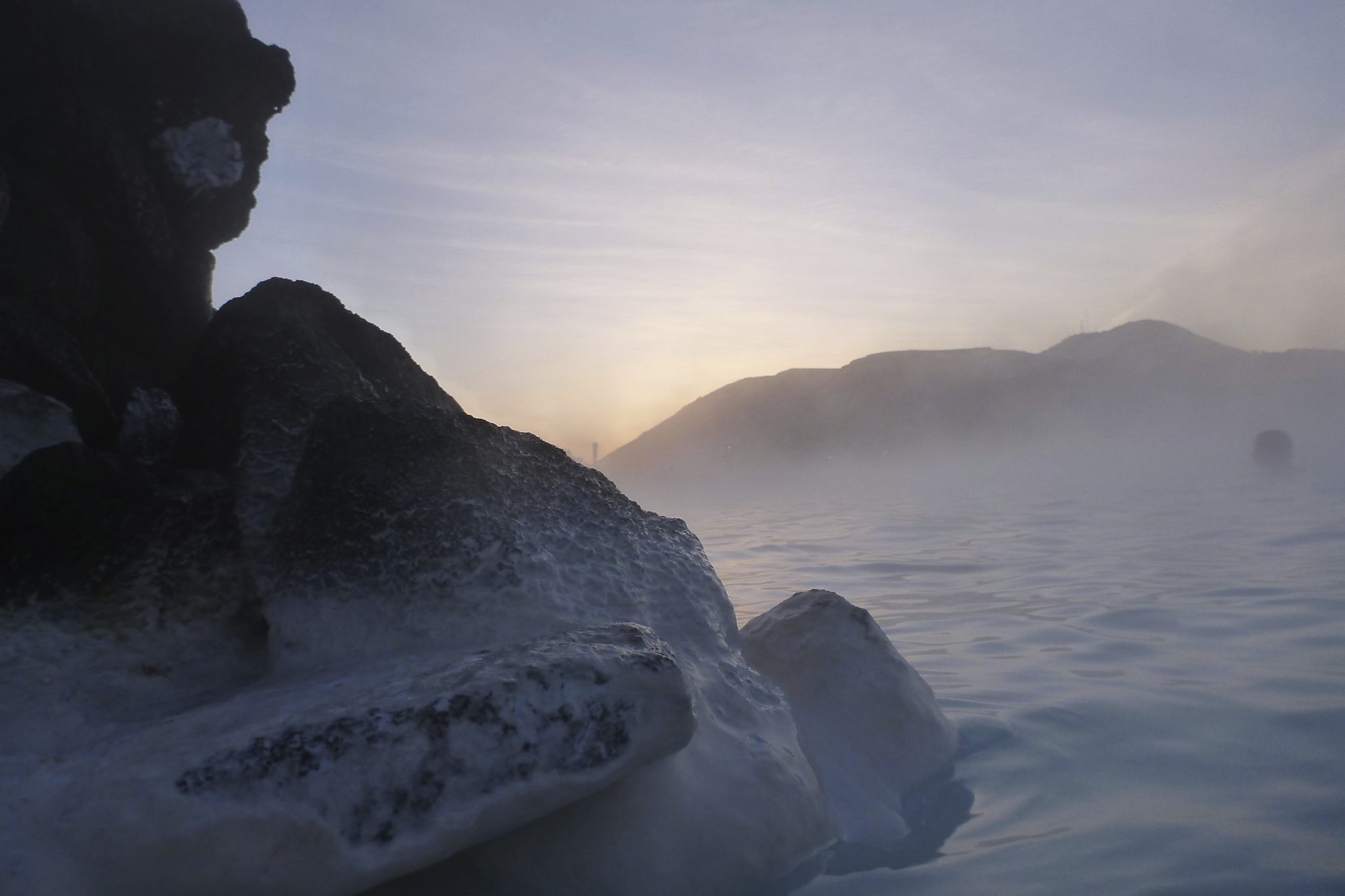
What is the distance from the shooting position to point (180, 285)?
364 cm

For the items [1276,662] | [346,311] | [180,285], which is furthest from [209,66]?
[1276,662]

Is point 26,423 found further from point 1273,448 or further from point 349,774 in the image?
point 1273,448

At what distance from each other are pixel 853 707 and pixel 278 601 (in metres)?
1.73

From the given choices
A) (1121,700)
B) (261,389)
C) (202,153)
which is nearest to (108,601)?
(261,389)

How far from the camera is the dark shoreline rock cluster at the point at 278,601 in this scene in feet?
5.67

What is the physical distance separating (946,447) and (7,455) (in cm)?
4079

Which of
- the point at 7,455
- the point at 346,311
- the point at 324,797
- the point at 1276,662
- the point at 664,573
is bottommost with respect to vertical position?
the point at 1276,662

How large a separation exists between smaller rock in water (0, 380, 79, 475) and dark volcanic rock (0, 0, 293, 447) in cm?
19

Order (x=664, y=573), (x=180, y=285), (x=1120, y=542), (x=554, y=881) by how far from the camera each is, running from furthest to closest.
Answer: (x=1120, y=542)
(x=180, y=285)
(x=664, y=573)
(x=554, y=881)

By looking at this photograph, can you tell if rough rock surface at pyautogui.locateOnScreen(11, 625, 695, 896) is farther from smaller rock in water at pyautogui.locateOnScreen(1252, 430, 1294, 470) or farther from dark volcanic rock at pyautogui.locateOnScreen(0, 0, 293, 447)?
smaller rock in water at pyautogui.locateOnScreen(1252, 430, 1294, 470)

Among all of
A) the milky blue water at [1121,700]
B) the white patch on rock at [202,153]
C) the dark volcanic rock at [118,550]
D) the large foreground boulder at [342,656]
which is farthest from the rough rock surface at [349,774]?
the white patch on rock at [202,153]

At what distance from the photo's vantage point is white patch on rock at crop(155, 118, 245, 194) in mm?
3562

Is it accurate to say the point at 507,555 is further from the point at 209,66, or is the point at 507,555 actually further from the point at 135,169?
the point at 209,66

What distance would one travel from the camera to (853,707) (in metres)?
2.98
